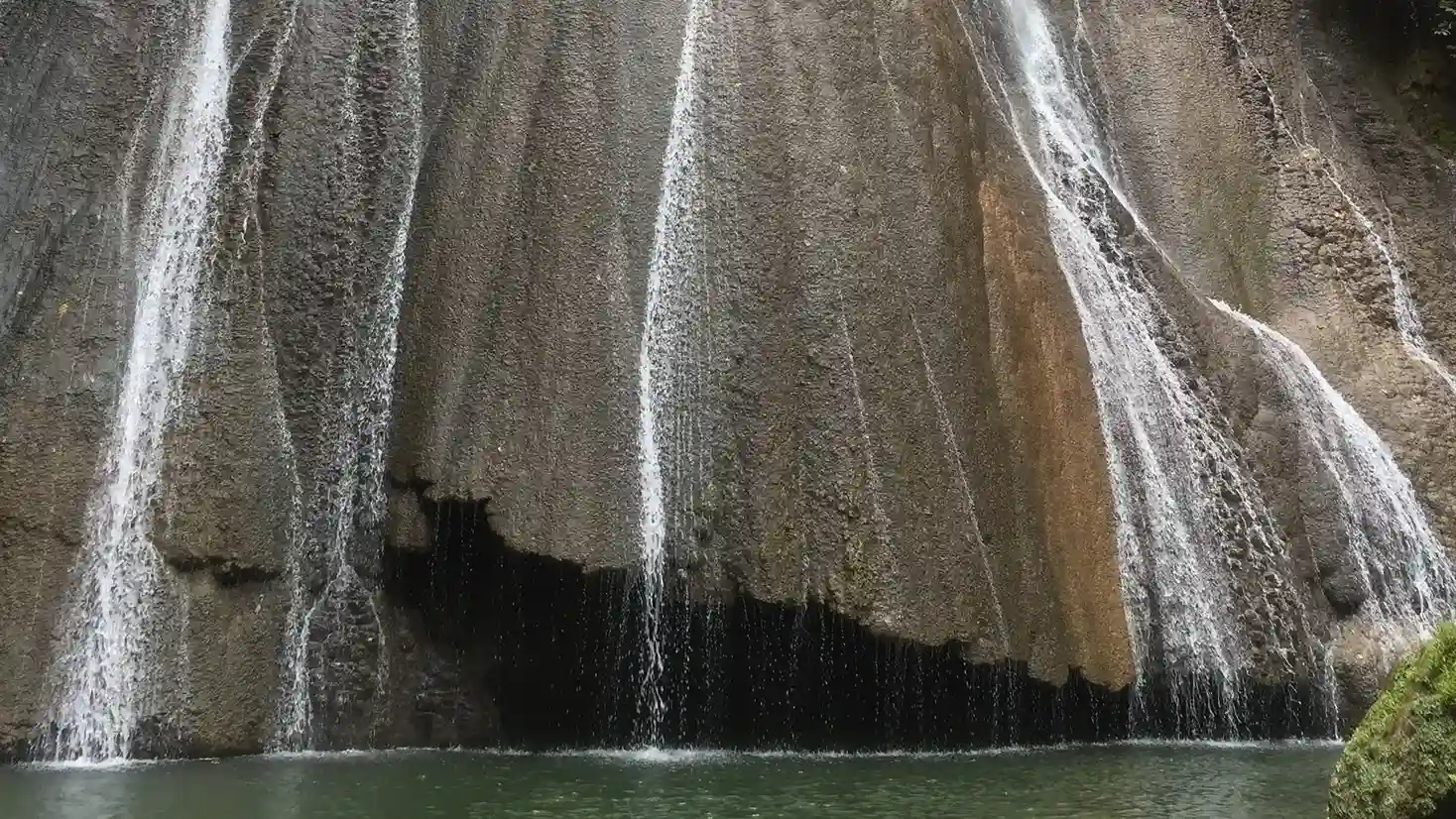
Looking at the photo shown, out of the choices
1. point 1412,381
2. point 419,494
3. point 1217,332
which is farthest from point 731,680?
point 1412,381

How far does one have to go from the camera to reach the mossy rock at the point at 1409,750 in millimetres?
5309

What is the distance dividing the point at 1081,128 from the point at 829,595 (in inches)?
280

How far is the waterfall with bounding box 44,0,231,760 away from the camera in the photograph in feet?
34.5

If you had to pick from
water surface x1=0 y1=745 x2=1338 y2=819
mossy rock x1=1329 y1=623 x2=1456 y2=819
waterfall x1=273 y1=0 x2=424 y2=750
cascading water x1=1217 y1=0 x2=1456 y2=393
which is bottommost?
water surface x1=0 y1=745 x2=1338 y2=819

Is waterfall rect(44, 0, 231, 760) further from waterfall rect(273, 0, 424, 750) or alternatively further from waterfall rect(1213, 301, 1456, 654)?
waterfall rect(1213, 301, 1456, 654)

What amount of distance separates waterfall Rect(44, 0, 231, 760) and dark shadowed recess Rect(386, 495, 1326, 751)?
2.04m

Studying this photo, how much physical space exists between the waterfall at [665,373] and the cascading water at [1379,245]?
7133 mm

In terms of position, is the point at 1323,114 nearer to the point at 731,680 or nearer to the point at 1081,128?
the point at 1081,128

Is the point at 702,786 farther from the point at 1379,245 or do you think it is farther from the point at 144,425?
the point at 1379,245

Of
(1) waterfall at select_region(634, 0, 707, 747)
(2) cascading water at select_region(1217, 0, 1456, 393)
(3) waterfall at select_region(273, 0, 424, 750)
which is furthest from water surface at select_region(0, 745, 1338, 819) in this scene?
(2) cascading water at select_region(1217, 0, 1456, 393)

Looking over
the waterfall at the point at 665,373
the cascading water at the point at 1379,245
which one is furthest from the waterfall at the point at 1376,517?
the waterfall at the point at 665,373

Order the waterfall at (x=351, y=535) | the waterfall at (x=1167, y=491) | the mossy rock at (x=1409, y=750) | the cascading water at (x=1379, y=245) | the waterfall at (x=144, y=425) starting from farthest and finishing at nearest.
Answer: the cascading water at (x=1379, y=245) < the waterfall at (x=1167, y=491) < the waterfall at (x=351, y=535) < the waterfall at (x=144, y=425) < the mossy rock at (x=1409, y=750)

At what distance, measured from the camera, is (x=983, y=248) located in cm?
1212

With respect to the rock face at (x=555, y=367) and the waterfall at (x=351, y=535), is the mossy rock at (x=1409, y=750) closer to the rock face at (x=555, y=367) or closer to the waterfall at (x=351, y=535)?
the rock face at (x=555, y=367)
